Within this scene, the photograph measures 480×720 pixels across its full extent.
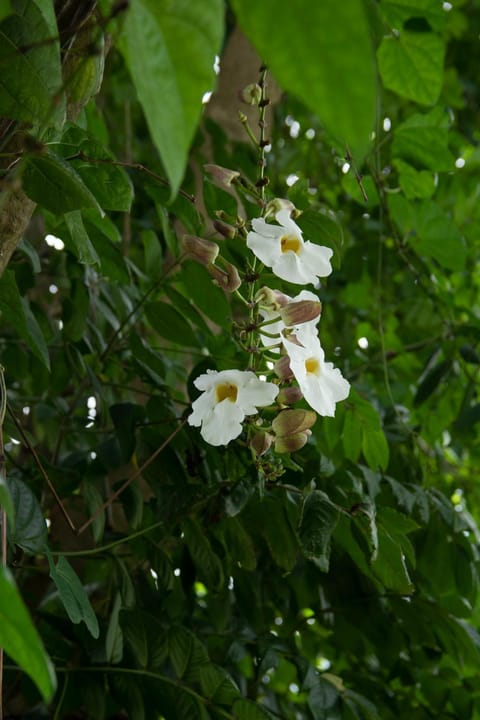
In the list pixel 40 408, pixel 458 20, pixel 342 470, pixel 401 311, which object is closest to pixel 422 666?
pixel 342 470

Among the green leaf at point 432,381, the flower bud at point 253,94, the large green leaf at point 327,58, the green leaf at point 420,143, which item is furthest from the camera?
the green leaf at point 432,381

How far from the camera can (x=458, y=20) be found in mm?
2066

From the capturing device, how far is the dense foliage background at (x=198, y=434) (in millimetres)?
350

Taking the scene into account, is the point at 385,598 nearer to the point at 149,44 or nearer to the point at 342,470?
the point at 342,470

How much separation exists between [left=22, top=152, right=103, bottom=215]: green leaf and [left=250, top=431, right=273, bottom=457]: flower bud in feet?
0.68

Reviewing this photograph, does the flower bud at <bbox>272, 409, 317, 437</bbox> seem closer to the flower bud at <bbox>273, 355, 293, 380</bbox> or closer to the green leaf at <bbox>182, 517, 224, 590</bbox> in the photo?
the flower bud at <bbox>273, 355, 293, 380</bbox>

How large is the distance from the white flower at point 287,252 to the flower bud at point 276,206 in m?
0.02

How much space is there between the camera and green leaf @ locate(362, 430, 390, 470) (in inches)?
36.9

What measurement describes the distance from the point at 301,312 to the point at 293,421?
0.09 m

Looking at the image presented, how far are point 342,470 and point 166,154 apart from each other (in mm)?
697

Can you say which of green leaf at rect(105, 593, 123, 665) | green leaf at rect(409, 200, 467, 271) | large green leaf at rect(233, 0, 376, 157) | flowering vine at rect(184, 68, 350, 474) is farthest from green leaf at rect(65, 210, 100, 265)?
green leaf at rect(409, 200, 467, 271)

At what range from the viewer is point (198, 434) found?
2.88 ft

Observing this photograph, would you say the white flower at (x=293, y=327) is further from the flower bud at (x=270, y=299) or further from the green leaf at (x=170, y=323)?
the green leaf at (x=170, y=323)

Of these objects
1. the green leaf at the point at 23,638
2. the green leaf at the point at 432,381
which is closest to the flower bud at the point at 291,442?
the green leaf at the point at 23,638
